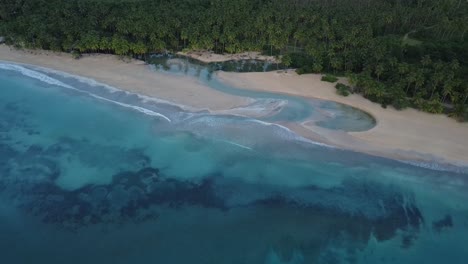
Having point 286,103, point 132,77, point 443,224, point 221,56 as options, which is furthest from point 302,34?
point 443,224

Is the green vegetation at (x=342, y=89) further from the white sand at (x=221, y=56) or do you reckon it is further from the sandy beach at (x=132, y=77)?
the white sand at (x=221, y=56)

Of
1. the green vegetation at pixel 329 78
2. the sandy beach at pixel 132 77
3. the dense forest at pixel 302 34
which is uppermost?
the dense forest at pixel 302 34

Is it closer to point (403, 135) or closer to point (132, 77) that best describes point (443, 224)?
point (403, 135)

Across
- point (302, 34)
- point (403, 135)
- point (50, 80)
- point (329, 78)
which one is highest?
point (302, 34)

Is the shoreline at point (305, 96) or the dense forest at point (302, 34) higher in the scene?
the dense forest at point (302, 34)

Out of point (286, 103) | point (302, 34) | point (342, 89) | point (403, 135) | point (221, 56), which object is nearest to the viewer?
point (403, 135)

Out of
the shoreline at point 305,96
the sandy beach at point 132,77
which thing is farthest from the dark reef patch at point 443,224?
the sandy beach at point 132,77

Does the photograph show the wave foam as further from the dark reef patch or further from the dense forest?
the dark reef patch
